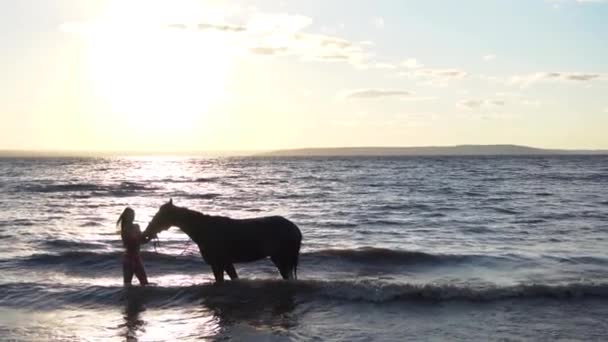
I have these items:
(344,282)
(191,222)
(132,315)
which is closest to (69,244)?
Result: (191,222)

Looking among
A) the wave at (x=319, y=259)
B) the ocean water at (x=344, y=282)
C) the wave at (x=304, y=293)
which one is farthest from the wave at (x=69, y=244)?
the wave at (x=304, y=293)

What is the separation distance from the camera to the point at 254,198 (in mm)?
35188

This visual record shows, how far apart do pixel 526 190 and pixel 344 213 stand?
19441 millimetres

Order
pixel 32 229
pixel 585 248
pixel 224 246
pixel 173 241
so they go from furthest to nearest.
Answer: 1. pixel 32 229
2. pixel 173 241
3. pixel 585 248
4. pixel 224 246

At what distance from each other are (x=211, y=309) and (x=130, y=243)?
2.23 m

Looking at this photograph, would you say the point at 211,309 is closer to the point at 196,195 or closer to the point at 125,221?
the point at 125,221

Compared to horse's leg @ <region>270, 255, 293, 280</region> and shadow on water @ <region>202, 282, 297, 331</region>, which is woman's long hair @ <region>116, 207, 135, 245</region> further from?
horse's leg @ <region>270, 255, 293, 280</region>

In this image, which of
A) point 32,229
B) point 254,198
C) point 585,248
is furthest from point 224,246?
point 254,198

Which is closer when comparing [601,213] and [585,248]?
[585,248]

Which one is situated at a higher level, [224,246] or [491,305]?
[224,246]

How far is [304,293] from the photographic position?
10883 millimetres

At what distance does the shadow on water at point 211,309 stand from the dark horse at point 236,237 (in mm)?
461

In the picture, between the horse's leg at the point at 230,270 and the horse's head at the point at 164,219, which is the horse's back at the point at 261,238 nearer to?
the horse's leg at the point at 230,270

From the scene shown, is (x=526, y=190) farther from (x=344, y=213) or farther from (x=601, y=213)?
(x=344, y=213)
